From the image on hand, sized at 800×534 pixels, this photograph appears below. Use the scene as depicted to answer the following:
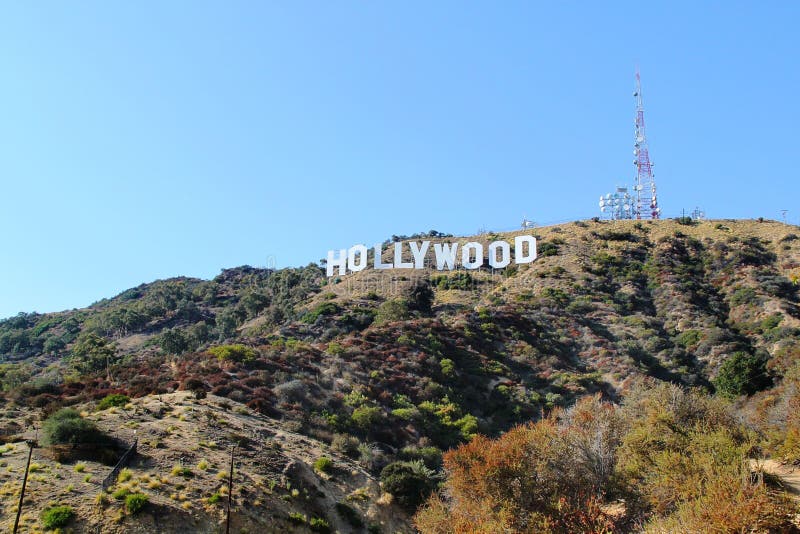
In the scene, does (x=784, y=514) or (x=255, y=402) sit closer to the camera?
(x=784, y=514)

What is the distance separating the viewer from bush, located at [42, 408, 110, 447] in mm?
29266

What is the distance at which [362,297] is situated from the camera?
84312mm

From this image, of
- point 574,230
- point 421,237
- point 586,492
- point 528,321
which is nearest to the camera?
point 586,492

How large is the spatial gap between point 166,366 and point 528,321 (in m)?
38.3

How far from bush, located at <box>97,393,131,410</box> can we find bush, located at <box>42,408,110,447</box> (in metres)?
6.20

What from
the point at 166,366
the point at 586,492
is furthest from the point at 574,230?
the point at 586,492

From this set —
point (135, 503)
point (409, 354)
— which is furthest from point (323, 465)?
point (409, 354)

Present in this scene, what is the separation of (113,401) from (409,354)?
2695 centimetres

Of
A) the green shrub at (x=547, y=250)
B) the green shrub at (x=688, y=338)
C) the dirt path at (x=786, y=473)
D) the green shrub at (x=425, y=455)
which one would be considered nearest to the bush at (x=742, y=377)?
the green shrub at (x=688, y=338)

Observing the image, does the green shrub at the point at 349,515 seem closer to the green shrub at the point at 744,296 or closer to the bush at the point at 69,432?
the bush at the point at 69,432

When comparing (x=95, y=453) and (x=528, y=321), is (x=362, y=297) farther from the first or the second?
(x=95, y=453)

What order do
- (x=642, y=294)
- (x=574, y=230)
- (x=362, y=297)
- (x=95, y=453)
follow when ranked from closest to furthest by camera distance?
(x=95, y=453) < (x=642, y=294) < (x=362, y=297) < (x=574, y=230)

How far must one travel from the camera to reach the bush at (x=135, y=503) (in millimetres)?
24875

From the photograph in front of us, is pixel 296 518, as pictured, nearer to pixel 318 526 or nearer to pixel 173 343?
pixel 318 526
